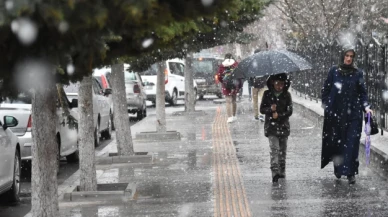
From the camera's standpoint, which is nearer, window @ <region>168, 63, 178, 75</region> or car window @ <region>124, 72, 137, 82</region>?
car window @ <region>124, 72, 137, 82</region>

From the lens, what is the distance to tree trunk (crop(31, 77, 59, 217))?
7383 millimetres

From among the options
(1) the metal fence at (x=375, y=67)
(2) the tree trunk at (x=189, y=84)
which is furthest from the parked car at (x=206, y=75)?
(1) the metal fence at (x=375, y=67)

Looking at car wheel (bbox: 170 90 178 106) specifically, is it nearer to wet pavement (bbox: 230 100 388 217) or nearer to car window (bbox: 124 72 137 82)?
car window (bbox: 124 72 137 82)

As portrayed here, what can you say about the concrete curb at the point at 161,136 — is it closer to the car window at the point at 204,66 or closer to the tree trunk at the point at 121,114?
the tree trunk at the point at 121,114

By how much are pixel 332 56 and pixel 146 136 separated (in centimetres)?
458

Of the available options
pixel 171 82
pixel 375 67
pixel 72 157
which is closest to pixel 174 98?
pixel 171 82

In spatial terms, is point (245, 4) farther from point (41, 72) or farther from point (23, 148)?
point (41, 72)

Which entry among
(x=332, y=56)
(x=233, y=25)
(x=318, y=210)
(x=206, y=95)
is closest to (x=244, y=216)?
(x=318, y=210)

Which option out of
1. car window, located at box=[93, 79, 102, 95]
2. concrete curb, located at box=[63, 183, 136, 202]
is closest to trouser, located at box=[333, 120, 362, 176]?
concrete curb, located at box=[63, 183, 136, 202]

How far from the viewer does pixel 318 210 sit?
9.85 meters

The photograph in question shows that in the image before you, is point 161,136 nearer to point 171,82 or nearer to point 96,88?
point 96,88

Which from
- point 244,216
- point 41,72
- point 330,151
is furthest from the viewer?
point 330,151

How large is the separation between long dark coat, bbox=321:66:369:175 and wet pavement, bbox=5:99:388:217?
1.03 feet

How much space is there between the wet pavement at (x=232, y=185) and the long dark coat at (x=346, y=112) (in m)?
0.32
